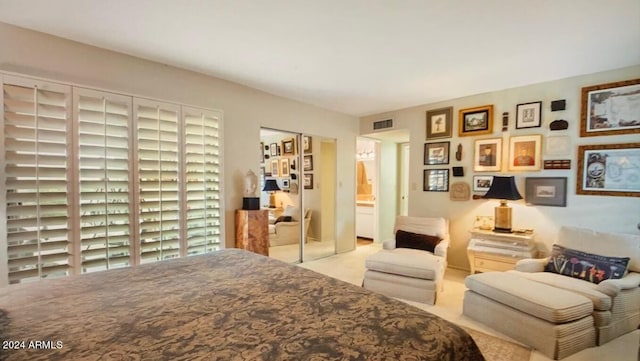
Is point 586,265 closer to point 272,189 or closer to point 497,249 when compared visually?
point 497,249

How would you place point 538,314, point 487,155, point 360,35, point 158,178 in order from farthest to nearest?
1. point 487,155
2. point 158,178
3. point 360,35
4. point 538,314

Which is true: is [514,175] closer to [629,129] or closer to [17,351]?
[629,129]

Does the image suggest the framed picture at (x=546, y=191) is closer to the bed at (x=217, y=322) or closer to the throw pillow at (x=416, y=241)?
the throw pillow at (x=416, y=241)

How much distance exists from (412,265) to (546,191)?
6.44 feet

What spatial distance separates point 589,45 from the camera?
259 cm

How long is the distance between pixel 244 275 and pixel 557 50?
3.30 meters

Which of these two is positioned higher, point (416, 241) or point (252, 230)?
point (252, 230)

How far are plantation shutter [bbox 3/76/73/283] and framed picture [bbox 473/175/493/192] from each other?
14.9 ft

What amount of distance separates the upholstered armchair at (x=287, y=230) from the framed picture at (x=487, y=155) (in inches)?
105

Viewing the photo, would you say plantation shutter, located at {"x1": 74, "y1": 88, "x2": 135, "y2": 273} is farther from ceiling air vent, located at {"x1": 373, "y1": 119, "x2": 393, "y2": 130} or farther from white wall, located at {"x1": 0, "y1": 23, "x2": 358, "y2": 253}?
ceiling air vent, located at {"x1": 373, "y1": 119, "x2": 393, "y2": 130}

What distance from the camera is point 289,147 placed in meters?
4.79

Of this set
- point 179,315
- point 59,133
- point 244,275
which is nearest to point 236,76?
point 59,133

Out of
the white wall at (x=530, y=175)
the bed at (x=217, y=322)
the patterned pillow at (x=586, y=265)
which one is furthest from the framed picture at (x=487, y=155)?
the bed at (x=217, y=322)

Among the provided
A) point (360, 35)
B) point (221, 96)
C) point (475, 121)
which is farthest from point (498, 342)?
point (221, 96)
